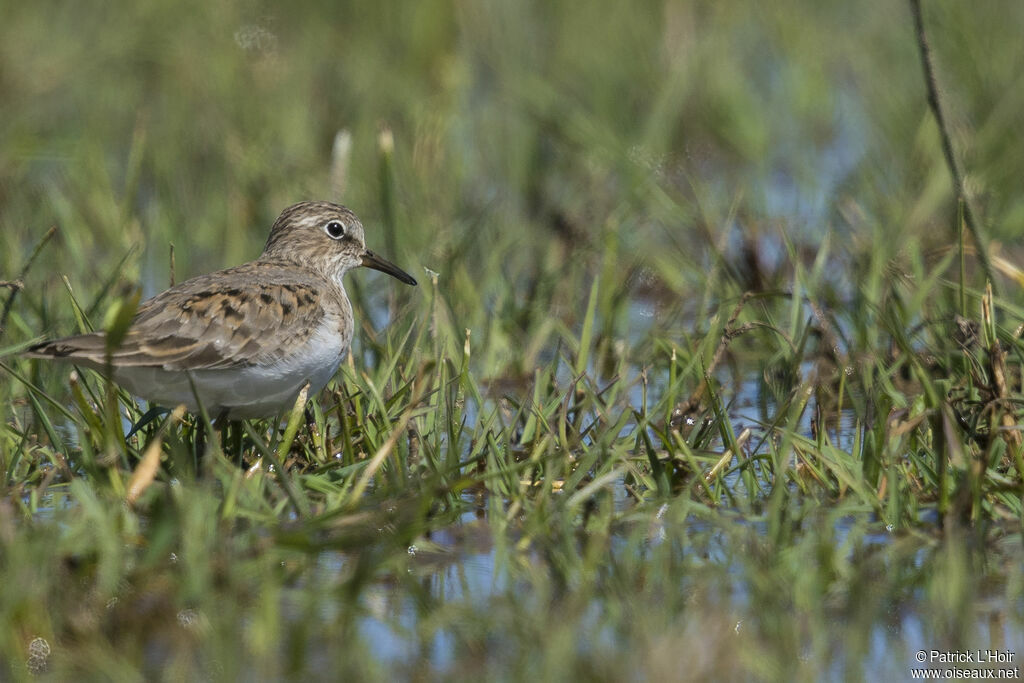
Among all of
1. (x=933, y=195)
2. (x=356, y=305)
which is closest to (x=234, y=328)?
(x=356, y=305)

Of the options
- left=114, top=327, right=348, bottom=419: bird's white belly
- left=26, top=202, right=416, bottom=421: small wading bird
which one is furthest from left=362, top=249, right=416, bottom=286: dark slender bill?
left=114, top=327, right=348, bottom=419: bird's white belly

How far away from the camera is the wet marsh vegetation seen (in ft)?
14.2

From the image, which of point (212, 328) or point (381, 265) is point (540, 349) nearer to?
point (381, 265)

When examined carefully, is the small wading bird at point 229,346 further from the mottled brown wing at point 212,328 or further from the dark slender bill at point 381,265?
the dark slender bill at point 381,265

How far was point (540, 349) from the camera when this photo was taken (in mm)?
7457

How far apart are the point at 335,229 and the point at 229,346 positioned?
60.9 inches

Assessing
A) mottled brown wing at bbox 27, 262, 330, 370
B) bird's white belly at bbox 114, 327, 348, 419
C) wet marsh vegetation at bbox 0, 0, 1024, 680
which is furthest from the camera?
bird's white belly at bbox 114, 327, 348, 419

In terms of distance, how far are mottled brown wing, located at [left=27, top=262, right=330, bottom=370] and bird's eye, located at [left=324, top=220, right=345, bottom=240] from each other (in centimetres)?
92

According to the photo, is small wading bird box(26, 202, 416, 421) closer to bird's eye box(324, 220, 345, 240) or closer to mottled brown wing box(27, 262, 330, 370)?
mottled brown wing box(27, 262, 330, 370)

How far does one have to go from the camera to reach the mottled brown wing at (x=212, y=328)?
5566mm

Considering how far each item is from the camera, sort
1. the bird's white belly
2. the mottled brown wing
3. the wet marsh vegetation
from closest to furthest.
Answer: the wet marsh vegetation, the mottled brown wing, the bird's white belly

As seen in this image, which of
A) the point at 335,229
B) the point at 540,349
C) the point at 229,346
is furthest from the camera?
the point at 540,349

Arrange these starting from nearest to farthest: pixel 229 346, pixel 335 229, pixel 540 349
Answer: pixel 229 346
pixel 335 229
pixel 540 349

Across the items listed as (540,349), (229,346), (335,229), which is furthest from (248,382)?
(540,349)
